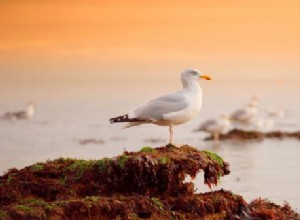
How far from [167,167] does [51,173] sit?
143 centimetres

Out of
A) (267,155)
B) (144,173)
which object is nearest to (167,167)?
(144,173)

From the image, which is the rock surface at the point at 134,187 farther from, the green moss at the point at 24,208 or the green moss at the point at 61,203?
the green moss at the point at 24,208

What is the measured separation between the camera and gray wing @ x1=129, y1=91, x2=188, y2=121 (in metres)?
14.0

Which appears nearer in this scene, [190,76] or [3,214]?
[3,214]

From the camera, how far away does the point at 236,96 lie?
62.8 metres

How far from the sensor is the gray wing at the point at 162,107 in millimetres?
14039

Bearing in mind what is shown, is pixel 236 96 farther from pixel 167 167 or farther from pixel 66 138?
pixel 167 167

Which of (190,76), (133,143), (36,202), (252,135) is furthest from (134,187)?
(252,135)

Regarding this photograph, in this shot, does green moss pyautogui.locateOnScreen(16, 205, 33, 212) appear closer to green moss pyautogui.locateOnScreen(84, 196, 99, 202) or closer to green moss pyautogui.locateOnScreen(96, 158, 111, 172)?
green moss pyautogui.locateOnScreen(84, 196, 99, 202)

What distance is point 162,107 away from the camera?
46.3 ft

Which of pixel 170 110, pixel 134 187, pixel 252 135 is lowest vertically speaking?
pixel 134 187

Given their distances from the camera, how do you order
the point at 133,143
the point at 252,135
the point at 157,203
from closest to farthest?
the point at 157,203, the point at 133,143, the point at 252,135

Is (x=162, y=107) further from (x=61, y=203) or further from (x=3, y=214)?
(x=3, y=214)

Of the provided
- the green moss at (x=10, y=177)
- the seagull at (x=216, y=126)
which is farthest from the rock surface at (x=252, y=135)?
the green moss at (x=10, y=177)
